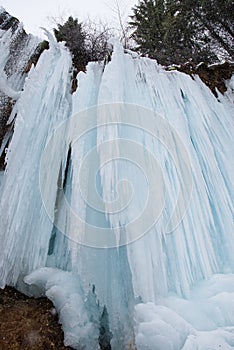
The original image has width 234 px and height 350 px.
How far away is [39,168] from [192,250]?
1758mm

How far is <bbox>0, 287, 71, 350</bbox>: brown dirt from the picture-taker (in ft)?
7.07

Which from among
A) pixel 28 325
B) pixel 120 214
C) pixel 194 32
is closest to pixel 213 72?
pixel 194 32

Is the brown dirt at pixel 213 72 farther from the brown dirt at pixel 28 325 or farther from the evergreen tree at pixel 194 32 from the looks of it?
the brown dirt at pixel 28 325

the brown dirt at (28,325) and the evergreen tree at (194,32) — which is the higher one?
the evergreen tree at (194,32)

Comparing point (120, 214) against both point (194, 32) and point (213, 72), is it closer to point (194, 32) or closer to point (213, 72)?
point (213, 72)

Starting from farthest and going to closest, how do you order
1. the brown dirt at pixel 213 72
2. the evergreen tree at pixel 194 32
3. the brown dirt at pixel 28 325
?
the evergreen tree at pixel 194 32, the brown dirt at pixel 213 72, the brown dirt at pixel 28 325

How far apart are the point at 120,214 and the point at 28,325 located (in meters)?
1.16

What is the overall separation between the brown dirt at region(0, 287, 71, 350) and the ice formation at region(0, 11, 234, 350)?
0.35ft

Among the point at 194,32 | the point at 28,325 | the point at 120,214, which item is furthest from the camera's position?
the point at 194,32

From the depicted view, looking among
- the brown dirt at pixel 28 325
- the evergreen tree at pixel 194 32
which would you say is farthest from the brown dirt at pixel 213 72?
the brown dirt at pixel 28 325

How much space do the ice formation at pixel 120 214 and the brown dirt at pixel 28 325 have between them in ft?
0.35

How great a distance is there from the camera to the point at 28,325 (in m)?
2.31

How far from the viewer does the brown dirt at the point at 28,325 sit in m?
2.16

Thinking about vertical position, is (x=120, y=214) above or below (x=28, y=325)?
above
